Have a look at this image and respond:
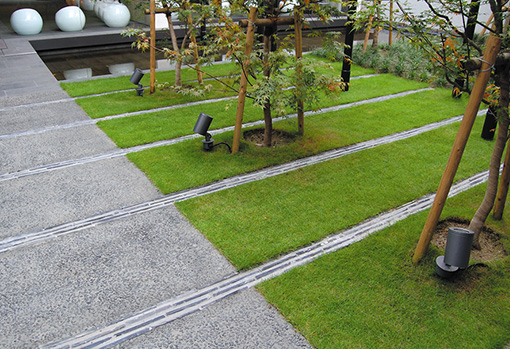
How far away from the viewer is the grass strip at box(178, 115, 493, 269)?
15.0 ft

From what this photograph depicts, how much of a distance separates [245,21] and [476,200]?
3.81m

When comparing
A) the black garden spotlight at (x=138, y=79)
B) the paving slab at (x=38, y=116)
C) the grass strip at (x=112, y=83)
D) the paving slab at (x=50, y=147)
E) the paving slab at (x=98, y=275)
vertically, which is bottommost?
the paving slab at (x=98, y=275)

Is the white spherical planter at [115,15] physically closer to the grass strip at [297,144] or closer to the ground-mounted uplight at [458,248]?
the grass strip at [297,144]

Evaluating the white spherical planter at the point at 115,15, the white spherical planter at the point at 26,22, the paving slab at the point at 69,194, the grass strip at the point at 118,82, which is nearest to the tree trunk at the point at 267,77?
the paving slab at the point at 69,194

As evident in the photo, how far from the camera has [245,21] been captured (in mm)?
6039

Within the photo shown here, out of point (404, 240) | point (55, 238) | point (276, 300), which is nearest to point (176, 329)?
point (276, 300)

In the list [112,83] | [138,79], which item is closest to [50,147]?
[138,79]

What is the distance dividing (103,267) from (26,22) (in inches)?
550

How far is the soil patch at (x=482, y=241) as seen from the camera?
4.36 metres

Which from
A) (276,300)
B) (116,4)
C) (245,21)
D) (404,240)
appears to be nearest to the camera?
(276,300)

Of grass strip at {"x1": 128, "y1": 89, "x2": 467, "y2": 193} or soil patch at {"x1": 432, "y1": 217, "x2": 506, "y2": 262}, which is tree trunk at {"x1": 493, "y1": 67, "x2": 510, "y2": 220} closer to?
soil patch at {"x1": 432, "y1": 217, "x2": 506, "y2": 262}

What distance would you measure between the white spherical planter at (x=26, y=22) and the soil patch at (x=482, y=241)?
602 inches

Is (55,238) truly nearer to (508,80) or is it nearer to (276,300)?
(276,300)

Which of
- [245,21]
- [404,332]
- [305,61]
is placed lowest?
[404,332]
